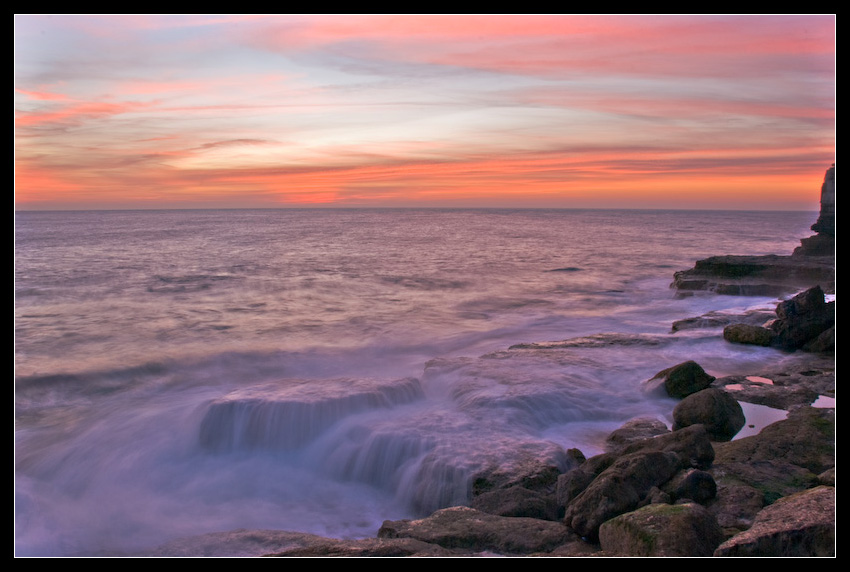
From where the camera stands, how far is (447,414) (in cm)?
938

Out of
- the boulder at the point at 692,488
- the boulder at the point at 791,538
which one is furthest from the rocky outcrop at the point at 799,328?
the boulder at the point at 791,538

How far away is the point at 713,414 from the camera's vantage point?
809 centimetres

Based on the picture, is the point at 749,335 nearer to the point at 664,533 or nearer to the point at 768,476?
the point at 768,476

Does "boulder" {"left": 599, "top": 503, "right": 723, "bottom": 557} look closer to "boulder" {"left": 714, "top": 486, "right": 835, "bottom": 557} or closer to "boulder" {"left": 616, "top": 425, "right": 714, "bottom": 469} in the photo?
"boulder" {"left": 714, "top": 486, "right": 835, "bottom": 557}

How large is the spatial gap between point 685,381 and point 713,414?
1.93 meters

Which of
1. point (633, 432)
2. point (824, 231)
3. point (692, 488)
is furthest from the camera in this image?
point (824, 231)

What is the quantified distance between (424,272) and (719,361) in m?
19.8

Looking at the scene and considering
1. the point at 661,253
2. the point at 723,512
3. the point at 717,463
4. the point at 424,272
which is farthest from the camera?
the point at 661,253

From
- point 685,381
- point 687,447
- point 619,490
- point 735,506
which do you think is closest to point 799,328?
point 685,381

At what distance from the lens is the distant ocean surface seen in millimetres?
7523

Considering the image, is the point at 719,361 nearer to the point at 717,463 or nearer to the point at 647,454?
the point at 717,463

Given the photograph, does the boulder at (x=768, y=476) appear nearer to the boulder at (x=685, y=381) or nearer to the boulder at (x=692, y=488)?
the boulder at (x=692, y=488)

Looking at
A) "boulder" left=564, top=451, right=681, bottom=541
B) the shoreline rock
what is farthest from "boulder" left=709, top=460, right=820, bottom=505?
"boulder" left=564, top=451, right=681, bottom=541

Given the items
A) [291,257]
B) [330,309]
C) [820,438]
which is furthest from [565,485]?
[291,257]
